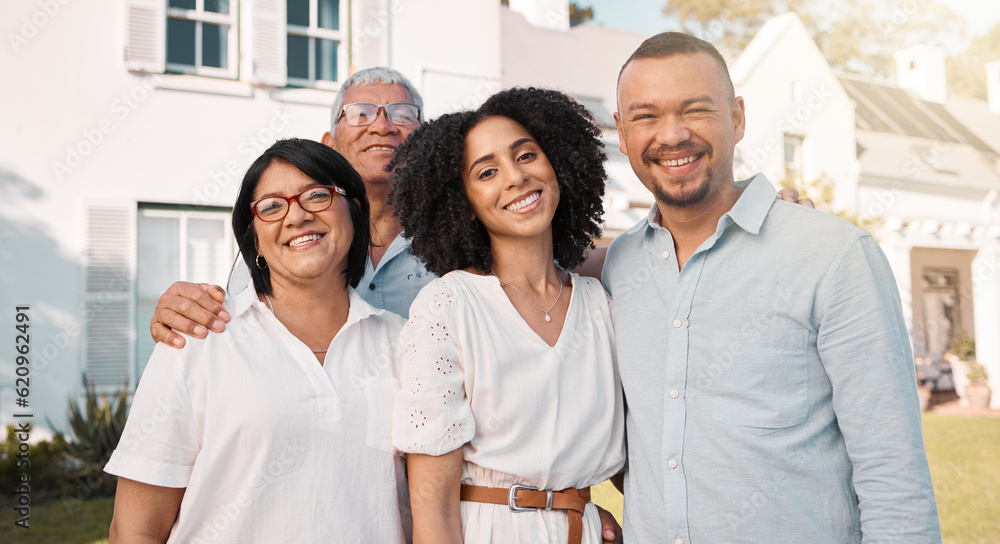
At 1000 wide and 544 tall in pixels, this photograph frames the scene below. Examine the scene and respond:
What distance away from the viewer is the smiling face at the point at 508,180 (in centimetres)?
247

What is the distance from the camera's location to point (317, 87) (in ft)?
30.4

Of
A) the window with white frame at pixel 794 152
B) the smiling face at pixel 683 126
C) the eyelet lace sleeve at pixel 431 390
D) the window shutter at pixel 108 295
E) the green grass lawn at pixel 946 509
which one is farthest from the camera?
the window with white frame at pixel 794 152

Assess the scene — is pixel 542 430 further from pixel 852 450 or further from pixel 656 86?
pixel 656 86

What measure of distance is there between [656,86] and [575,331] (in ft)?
2.74

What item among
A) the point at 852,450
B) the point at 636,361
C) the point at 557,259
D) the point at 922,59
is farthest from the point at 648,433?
the point at 922,59

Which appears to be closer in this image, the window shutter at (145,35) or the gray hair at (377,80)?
the gray hair at (377,80)

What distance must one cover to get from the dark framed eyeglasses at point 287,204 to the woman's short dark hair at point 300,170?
0.04 meters

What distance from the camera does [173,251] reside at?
8.53m

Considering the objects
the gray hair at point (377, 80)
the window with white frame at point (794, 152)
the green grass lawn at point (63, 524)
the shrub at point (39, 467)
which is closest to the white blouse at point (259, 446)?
the gray hair at point (377, 80)

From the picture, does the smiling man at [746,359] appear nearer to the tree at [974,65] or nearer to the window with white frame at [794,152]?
the window with white frame at [794,152]

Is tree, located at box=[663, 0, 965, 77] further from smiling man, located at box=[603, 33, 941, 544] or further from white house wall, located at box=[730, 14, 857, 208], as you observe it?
smiling man, located at box=[603, 33, 941, 544]

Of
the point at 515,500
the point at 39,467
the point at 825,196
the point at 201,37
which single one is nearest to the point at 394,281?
the point at 515,500

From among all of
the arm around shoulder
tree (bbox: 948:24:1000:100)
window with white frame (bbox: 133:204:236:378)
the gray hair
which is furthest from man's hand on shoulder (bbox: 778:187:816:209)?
tree (bbox: 948:24:1000:100)

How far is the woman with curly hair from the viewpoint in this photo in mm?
2156
